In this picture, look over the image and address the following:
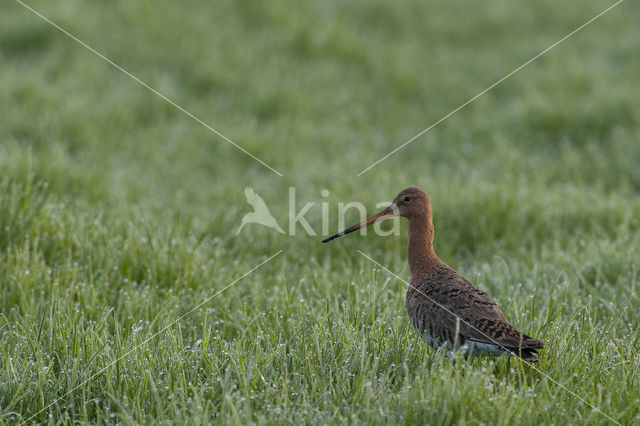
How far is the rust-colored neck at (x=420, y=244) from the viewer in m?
3.91

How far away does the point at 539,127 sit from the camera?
8602mm

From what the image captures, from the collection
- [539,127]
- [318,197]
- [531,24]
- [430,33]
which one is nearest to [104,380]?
[318,197]

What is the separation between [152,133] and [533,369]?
636 centimetres

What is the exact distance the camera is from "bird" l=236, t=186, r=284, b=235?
620cm

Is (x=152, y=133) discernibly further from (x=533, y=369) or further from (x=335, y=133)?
(x=533, y=369)

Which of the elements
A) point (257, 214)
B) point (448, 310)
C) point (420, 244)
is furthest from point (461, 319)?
point (257, 214)

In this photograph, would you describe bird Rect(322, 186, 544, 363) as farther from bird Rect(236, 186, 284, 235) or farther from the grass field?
bird Rect(236, 186, 284, 235)

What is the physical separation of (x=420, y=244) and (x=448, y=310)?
58 centimetres

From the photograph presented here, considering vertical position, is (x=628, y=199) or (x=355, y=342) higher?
(x=628, y=199)
